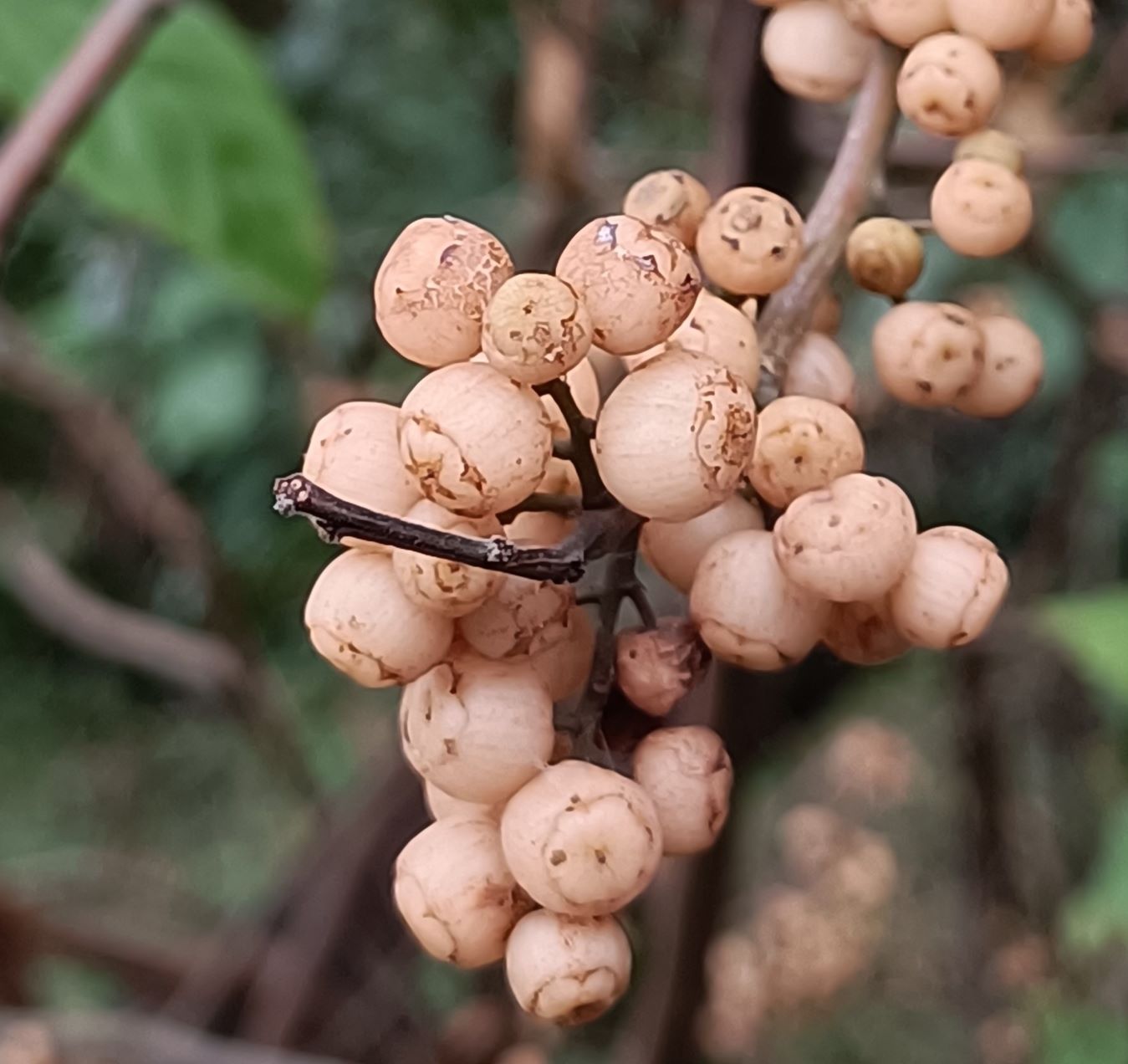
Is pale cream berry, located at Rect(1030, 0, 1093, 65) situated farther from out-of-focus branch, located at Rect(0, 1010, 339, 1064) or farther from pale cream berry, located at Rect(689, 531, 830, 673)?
out-of-focus branch, located at Rect(0, 1010, 339, 1064)

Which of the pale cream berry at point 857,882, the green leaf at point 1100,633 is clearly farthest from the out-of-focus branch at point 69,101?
the pale cream berry at point 857,882

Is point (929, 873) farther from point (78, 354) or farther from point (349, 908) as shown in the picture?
point (78, 354)

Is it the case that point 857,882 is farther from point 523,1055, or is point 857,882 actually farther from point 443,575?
point 443,575

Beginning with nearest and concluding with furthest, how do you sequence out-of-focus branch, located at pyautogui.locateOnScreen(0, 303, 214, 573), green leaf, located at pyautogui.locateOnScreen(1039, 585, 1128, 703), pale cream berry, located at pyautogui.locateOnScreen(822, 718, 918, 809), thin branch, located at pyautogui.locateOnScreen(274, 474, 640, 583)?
1. thin branch, located at pyautogui.locateOnScreen(274, 474, 640, 583)
2. green leaf, located at pyautogui.locateOnScreen(1039, 585, 1128, 703)
3. out-of-focus branch, located at pyautogui.locateOnScreen(0, 303, 214, 573)
4. pale cream berry, located at pyautogui.locateOnScreen(822, 718, 918, 809)

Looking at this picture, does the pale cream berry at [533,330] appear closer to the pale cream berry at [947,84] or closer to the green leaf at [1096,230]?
the pale cream berry at [947,84]

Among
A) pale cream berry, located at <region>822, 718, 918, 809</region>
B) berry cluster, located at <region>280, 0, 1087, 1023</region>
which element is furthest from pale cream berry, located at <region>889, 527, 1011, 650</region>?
pale cream berry, located at <region>822, 718, 918, 809</region>

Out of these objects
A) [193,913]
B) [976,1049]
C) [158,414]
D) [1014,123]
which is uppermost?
[1014,123]

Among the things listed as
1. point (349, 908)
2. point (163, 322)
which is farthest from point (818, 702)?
point (163, 322)
